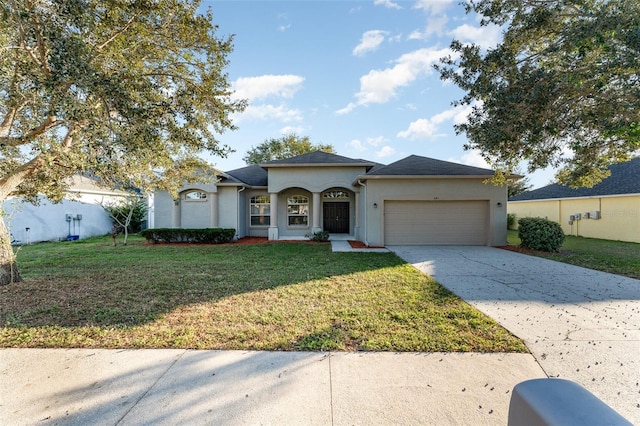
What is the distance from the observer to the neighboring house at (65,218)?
14.5 m

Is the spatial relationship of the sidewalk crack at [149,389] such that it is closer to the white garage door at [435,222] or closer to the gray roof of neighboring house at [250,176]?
the white garage door at [435,222]

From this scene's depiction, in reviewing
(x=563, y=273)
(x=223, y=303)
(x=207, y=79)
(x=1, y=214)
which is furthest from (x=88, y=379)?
(x=563, y=273)

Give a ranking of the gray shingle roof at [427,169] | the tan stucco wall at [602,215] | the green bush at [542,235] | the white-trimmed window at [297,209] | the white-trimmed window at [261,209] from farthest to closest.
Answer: the white-trimmed window at [261,209]
the white-trimmed window at [297,209]
the tan stucco wall at [602,215]
the gray shingle roof at [427,169]
the green bush at [542,235]

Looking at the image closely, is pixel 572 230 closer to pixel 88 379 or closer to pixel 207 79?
pixel 207 79

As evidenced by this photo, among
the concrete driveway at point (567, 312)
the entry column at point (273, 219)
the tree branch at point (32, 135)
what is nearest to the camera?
the concrete driveway at point (567, 312)

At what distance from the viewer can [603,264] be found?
869 cm

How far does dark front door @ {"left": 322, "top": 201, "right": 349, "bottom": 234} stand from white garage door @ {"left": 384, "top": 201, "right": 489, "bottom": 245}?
174 inches

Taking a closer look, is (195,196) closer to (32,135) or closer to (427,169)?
(32,135)

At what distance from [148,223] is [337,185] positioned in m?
14.5

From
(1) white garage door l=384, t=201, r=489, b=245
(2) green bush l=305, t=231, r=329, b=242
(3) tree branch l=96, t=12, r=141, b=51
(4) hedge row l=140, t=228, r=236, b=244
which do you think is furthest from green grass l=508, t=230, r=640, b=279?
(4) hedge row l=140, t=228, r=236, b=244

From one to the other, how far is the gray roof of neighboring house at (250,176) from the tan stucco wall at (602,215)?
19665 millimetres

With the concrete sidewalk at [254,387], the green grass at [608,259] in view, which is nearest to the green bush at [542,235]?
the green grass at [608,259]

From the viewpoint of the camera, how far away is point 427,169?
42.9 feet

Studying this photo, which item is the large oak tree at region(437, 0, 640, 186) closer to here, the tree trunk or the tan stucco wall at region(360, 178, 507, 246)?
the tan stucco wall at region(360, 178, 507, 246)
